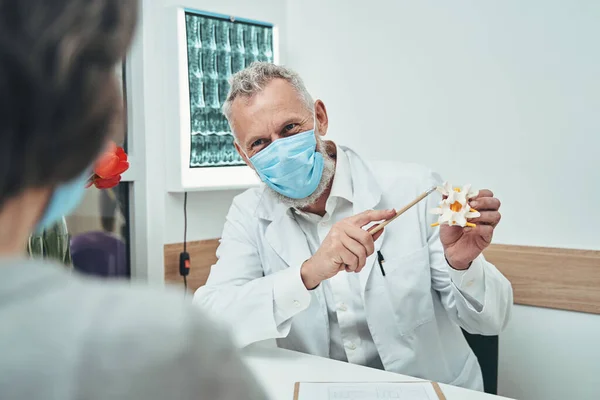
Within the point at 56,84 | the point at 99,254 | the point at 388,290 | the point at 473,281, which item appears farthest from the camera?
the point at 99,254

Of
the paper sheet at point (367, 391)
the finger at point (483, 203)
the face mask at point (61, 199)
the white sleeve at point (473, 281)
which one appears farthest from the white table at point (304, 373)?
the face mask at point (61, 199)

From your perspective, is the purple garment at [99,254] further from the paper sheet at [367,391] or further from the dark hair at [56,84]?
the dark hair at [56,84]

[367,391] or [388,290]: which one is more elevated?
[388,290]

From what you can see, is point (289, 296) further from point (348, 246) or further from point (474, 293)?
point (474, 293)

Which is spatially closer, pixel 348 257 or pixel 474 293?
pixel 348 257

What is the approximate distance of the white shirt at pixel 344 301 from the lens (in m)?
1.68

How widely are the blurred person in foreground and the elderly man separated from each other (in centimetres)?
118

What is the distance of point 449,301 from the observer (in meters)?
1.83

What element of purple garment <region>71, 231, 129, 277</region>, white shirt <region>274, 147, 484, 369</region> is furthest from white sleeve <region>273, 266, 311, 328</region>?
purple garment <region>71, 231, 129, 277</region>

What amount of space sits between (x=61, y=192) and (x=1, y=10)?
130 millimetres

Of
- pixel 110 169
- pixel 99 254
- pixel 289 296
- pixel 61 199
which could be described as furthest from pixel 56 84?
pixel 99 254

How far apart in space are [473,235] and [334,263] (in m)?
0.36

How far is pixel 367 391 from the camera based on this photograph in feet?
4.38

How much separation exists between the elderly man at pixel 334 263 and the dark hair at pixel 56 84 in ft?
3.93
